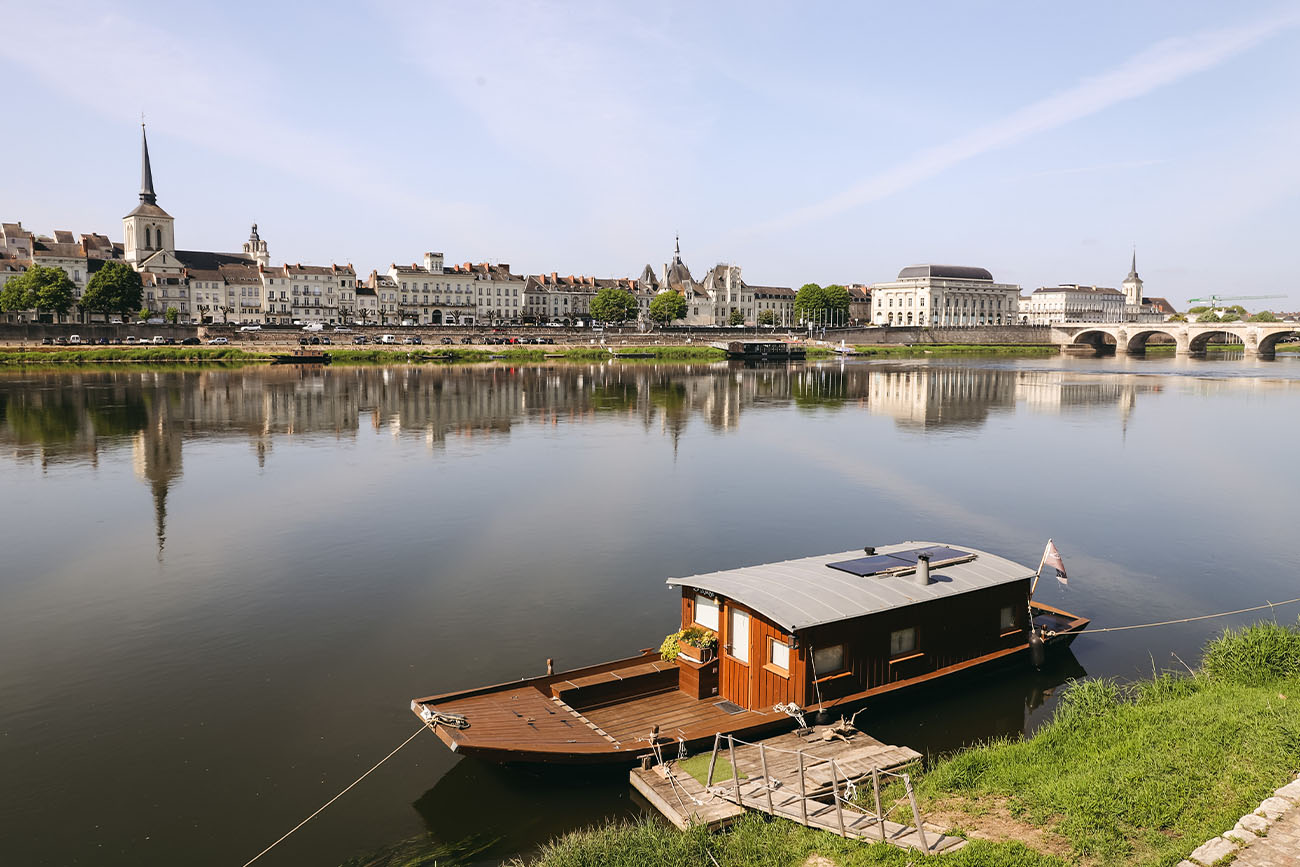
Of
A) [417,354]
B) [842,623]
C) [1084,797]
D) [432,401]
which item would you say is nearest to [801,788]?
[1084,797]

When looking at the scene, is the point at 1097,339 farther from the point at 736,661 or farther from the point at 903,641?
the point at 736,661

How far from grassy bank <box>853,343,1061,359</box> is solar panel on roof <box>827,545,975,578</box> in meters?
142

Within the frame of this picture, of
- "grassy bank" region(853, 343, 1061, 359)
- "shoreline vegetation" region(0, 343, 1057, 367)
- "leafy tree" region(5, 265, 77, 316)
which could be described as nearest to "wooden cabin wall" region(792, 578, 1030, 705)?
"shoreline vegetation" region(0, 343, 1057, 367)

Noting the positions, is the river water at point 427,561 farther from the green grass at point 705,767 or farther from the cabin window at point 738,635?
the cabin window at point 738,635

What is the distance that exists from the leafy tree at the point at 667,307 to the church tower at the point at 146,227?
90020mm

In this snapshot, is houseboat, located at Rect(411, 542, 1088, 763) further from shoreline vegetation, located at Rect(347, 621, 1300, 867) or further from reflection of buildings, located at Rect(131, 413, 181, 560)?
reflection of buildings, located at Rect(131, 413, 181, 560)

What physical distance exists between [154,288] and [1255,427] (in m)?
157

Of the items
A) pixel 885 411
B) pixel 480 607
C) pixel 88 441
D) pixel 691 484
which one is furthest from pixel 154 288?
pixel 480 607

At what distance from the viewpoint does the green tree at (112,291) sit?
123 metres

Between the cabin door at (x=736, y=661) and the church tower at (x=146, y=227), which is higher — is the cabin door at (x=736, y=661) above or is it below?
below

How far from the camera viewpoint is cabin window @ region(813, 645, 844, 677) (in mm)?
15148

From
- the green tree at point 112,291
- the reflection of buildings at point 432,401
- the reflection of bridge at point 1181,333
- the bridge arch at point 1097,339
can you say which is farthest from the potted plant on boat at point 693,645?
the bridge arch at point 1097,339

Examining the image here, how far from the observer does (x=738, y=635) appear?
15695 millimetres

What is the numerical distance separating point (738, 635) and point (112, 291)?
135211mm
